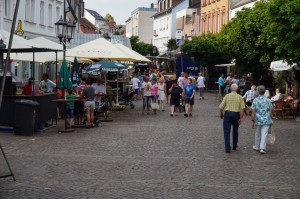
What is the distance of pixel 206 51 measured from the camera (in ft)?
173

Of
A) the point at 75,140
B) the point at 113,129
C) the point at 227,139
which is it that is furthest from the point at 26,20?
the point at 227,139

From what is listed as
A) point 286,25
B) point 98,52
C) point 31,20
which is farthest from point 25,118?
point 31,20

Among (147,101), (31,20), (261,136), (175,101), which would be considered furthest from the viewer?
(31,20)

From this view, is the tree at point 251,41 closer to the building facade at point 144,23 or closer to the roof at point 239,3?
the roof at point 239,3

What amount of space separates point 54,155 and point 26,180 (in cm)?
303

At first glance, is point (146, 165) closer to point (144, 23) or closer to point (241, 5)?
point (241, 5)

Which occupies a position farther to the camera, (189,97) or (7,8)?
(7,8)

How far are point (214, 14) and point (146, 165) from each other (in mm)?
53717

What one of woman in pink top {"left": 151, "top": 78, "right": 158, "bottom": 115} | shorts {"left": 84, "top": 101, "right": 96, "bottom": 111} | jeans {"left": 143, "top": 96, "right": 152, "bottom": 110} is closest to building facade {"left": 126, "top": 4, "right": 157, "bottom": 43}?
woman in pink top {"left": 151, "top": 78, "right": 158, "bottom": 115}

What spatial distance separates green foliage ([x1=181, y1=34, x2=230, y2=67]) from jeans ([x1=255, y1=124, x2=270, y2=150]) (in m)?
36.8

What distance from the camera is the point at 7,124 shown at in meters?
17.7

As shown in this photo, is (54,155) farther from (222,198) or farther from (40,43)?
(40,43)

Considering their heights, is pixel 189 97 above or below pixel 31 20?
below

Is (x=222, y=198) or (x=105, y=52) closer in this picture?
(x=222, y=198)
